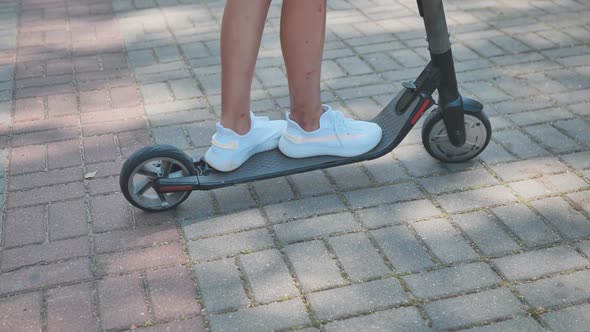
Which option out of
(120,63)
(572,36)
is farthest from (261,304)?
(572,36)

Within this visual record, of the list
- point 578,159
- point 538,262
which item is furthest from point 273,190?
point 578,159

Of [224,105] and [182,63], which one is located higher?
[224,105]

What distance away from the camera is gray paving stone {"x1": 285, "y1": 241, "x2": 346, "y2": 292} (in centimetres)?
242

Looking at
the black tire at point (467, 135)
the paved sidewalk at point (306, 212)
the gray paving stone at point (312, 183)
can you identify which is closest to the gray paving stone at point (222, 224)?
the paved sidewalk at point (306, 212)

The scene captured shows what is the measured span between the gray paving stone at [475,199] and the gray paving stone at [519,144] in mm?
337

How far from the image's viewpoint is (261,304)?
2.33 meters

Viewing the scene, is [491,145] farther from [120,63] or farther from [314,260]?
[120,63]

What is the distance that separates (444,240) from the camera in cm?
262

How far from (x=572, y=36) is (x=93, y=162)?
9.33 ft

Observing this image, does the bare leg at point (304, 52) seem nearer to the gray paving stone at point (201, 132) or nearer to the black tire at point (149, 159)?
the black tire at point (149, 159)

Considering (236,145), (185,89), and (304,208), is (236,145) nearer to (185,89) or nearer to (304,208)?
(304,208)

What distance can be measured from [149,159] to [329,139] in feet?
2.26

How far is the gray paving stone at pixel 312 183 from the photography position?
9.75ft

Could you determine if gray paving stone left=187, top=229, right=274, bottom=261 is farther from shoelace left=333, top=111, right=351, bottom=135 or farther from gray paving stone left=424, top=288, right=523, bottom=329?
gray paving stone left=424, top=288, right=523, bottom=329
